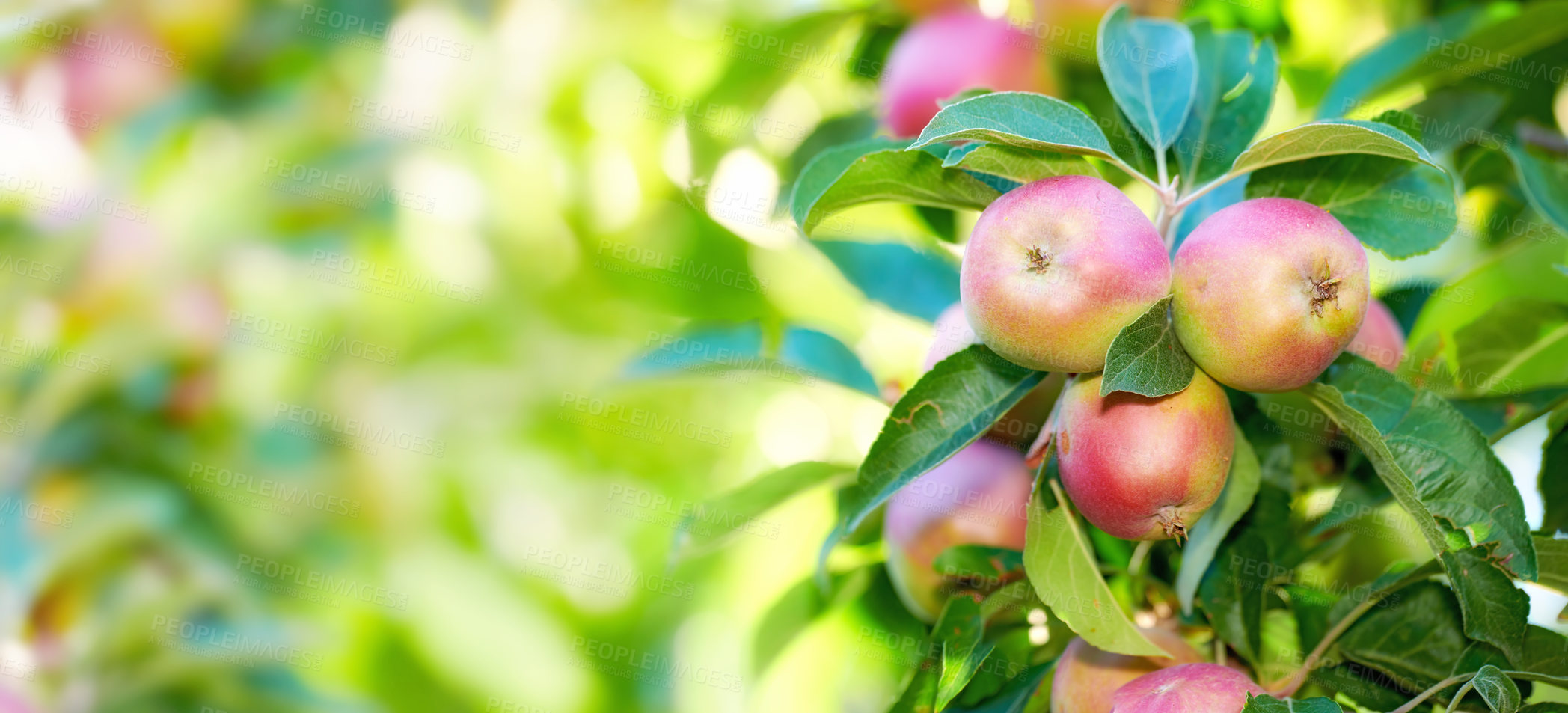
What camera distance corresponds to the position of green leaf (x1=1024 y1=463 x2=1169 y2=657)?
22.5 inches

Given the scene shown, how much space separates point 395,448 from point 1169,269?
121 cm

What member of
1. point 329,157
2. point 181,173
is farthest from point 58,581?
point 329,157

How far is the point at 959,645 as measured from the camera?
61 cm

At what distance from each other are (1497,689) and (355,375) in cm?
139

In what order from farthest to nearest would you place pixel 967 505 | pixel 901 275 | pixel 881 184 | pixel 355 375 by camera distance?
pixel 355 375 → pixel 901 275 → pixel 967 505 → pixel 881 184

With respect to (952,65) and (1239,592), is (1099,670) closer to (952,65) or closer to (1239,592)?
(1239,592)

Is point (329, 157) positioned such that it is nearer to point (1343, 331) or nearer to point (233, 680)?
point (233, 680)

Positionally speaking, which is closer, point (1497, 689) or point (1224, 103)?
point (1497, 689)

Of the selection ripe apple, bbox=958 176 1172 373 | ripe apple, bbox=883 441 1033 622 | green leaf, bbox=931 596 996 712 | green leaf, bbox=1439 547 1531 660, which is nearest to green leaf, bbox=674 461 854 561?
ripe apple, bbox=883 441 1033 622

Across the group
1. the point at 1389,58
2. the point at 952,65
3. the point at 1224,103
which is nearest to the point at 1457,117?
the point at 1389,58

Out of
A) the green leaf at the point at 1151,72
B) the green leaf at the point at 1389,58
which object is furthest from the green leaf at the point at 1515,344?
the green leaf at the point at 1151,72

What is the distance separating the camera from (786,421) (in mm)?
1489

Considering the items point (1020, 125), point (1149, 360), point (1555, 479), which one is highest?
point (1020, 125)

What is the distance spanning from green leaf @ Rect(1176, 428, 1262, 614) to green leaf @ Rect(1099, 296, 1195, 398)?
0.12 meters
